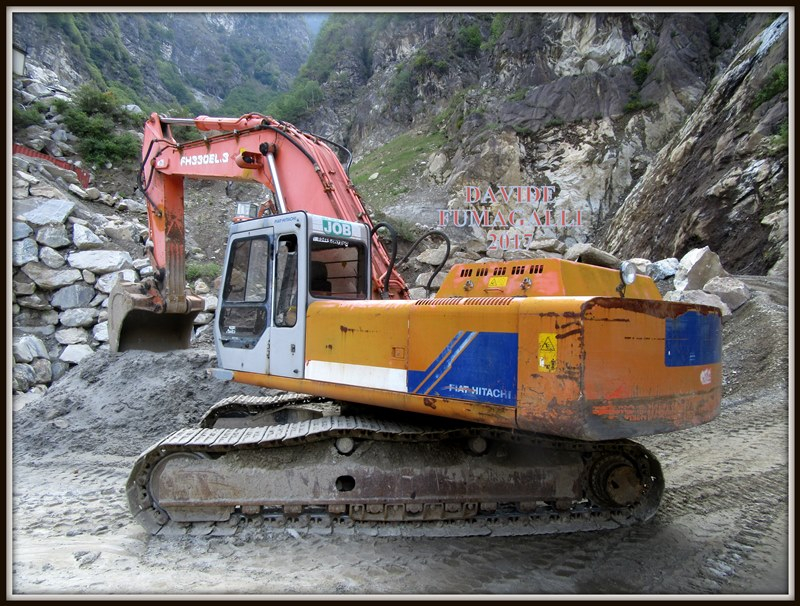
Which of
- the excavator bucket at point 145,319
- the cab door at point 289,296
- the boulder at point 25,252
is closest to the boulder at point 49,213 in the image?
the boulder at point 25,252

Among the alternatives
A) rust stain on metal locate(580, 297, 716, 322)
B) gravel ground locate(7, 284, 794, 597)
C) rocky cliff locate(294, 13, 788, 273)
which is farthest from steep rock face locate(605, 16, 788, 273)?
rust stain on metal locate(580, 297, 716, 322)

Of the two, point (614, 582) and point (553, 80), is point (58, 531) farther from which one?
point (553, 80)

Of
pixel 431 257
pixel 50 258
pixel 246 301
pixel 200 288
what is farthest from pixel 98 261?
pixel 431 257

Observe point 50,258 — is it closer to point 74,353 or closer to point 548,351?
point 74,353

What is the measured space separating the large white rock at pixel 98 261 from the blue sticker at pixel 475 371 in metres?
8.58

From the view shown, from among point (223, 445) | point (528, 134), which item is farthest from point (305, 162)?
point (528, 134)

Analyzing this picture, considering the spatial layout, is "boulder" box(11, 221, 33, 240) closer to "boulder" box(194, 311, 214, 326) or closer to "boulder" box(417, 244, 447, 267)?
"boulder" box(194, 311, 214, 326)

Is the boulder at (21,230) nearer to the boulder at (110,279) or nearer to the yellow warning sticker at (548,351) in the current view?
the boulder at (110,279)

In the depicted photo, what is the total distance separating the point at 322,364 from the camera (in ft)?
11.8

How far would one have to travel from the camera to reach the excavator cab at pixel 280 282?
12.4 ft

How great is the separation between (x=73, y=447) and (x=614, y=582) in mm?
5143

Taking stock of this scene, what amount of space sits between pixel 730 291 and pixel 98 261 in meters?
10.8

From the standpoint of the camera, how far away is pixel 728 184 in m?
12.0

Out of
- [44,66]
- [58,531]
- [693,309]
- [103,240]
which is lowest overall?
[58,531]
